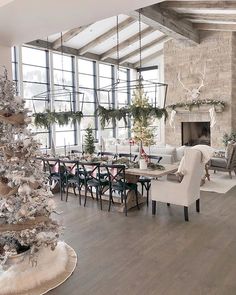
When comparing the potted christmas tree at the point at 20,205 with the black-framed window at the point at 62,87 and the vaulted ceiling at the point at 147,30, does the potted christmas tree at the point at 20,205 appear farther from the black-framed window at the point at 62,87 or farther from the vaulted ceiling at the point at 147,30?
the black-framed window at the point at 62,87

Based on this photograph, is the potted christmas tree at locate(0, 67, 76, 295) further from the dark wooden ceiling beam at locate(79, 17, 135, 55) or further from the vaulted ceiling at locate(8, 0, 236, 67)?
the dark wooden ceiling beam at locate(79, 17, 135, 55)

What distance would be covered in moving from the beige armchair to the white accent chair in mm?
2864

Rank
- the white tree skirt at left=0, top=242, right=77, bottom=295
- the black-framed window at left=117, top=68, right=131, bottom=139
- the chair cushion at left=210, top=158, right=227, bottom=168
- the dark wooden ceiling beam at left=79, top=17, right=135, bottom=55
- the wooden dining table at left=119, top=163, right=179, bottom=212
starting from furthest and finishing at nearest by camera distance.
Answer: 1. the black-framed window at left=117, top=68, right=131, bottom=139
2. the dark wooden ceiling beam at left=79, top=17, right=135, bottom=55
3. the chair cushion at left=210, top=158, right=227, bottom=168
4. the wooden dining table at left=119, top=163, right=179, bottom=212
5. the white tree skirt at left=0, top=242, right=77, bottom=295

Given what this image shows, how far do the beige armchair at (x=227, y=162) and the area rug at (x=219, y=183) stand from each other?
26 centimetres

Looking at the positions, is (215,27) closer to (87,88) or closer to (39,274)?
(87,88)

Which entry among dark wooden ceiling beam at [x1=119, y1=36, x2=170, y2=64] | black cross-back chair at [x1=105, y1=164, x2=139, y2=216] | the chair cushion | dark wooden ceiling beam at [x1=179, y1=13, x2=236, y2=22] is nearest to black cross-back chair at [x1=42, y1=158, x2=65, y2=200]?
black cross-back chair at [x1=105, y1=164, x2=139, y2=216]

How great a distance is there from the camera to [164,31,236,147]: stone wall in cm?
1064

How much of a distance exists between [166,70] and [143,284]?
34.2ft

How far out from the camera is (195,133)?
12.5 m

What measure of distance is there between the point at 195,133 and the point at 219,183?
540 centimetres

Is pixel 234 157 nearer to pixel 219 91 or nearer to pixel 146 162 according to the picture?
pixel 146 162

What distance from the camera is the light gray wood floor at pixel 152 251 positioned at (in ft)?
9.73

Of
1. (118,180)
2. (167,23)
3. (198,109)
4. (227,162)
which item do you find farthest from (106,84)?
(118,180)

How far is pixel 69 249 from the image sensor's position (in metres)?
3.80
